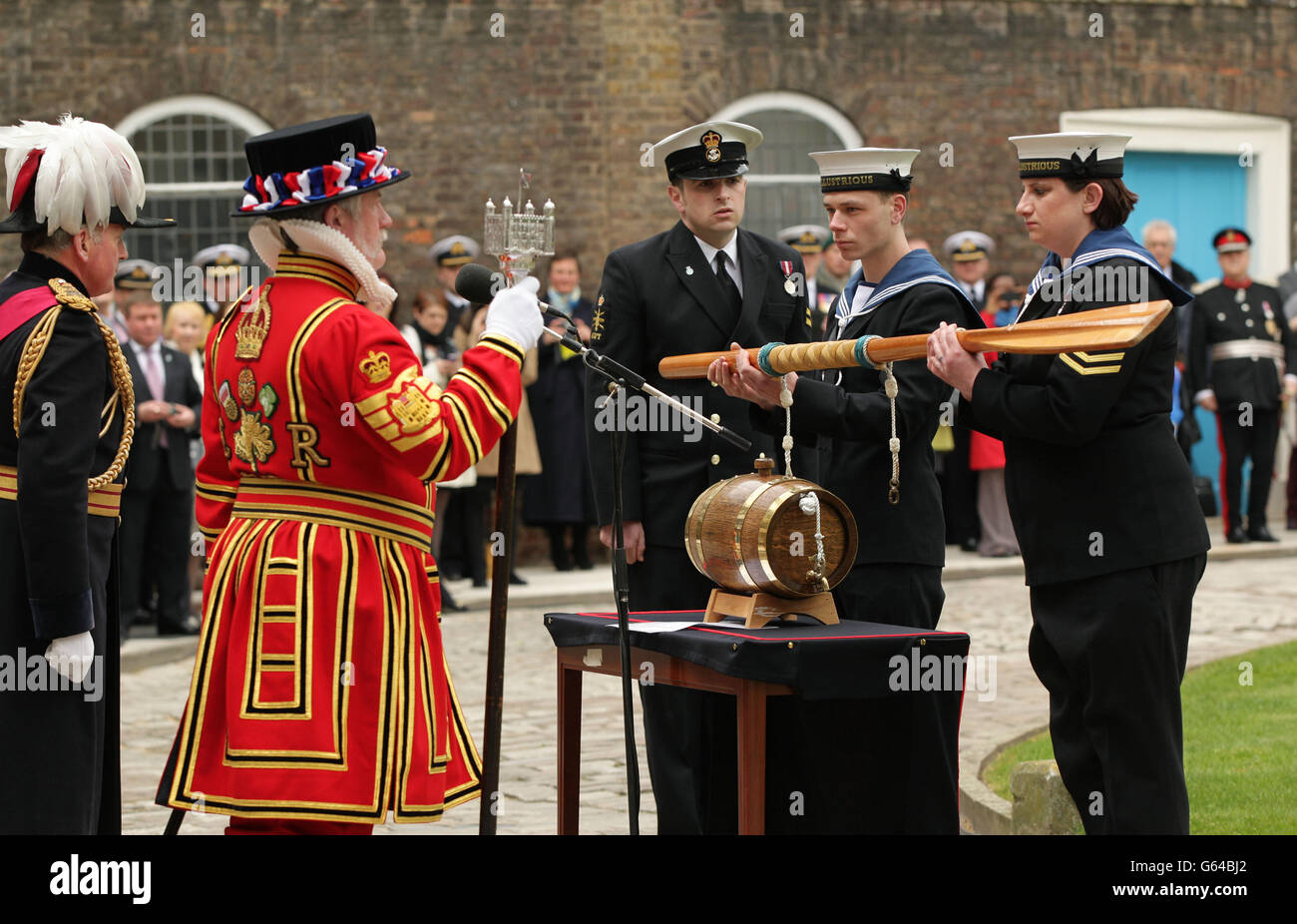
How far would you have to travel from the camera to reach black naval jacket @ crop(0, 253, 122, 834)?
4680 mm

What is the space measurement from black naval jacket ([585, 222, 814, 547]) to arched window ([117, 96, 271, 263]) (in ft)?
35.3

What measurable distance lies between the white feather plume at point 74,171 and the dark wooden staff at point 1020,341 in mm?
1767

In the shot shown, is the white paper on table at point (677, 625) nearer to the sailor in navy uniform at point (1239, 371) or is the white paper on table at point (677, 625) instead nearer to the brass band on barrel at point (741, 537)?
the brass band on barrel at point (741, 537)

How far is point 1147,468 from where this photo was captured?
16.5 ft

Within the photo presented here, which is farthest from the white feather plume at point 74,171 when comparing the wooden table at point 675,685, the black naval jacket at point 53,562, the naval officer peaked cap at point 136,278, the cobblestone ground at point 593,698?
the naval officer peaked cap at point 136,278

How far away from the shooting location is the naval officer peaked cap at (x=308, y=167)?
473 cm

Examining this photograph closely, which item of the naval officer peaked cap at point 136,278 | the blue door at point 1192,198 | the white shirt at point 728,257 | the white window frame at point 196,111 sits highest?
the white window frame at point 196,111

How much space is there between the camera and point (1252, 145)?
749 inches

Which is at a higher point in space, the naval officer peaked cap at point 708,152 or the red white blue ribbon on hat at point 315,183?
the naval officer peaked cap at point 708,152

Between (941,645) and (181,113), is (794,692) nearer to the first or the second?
(941,645)

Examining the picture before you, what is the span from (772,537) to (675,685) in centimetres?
54

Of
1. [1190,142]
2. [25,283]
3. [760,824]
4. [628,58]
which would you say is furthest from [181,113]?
[760,824]

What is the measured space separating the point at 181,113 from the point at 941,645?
43.7ft

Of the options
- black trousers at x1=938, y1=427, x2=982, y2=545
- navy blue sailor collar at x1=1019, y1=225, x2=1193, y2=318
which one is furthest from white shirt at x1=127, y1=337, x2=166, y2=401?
navy blue sailor collar at x1=1019, y1=225, x2=1193, y2=318
